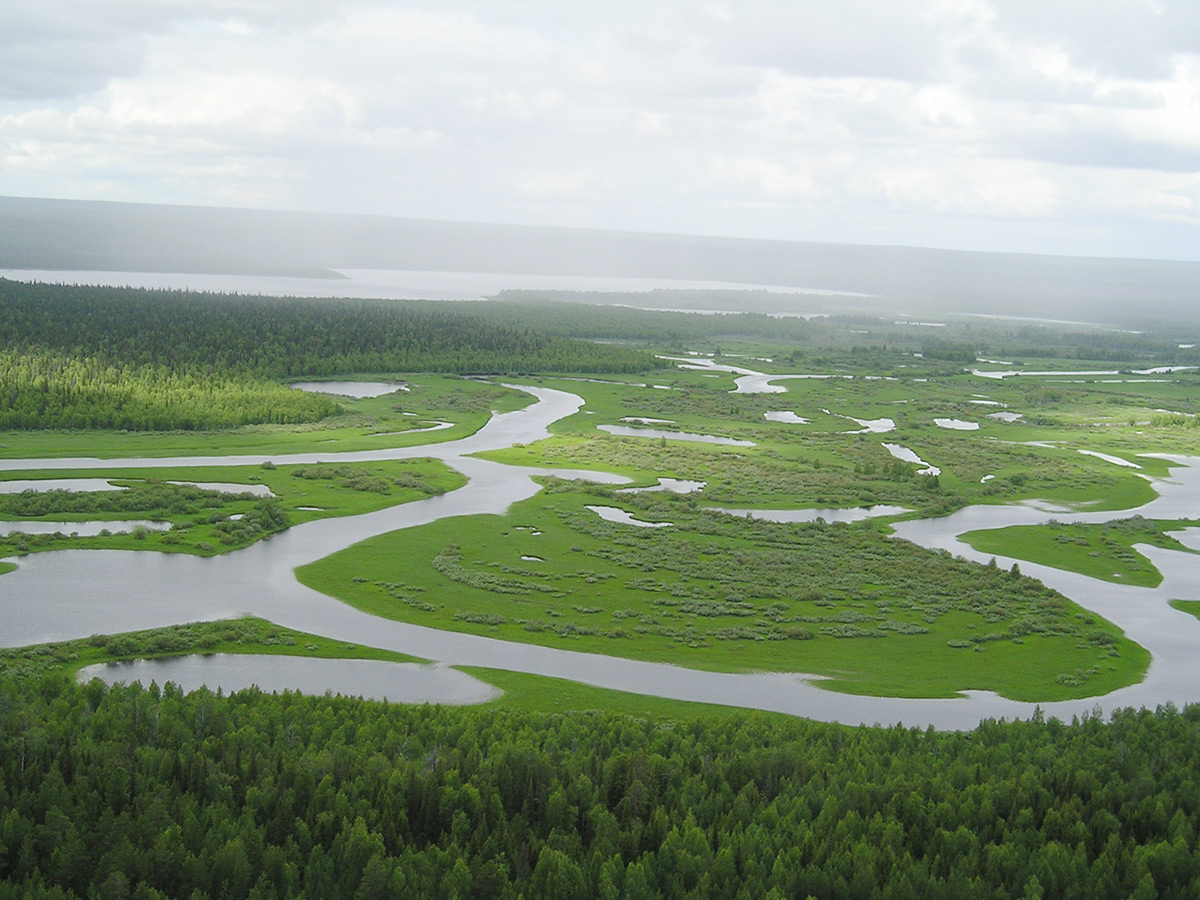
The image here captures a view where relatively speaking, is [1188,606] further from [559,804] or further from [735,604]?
[559,804]

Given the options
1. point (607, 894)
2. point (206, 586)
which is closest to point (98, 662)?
point (206, 586)

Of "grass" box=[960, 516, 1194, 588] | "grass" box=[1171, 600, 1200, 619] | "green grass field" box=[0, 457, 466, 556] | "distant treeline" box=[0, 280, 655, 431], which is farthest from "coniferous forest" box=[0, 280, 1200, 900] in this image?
"distant treeline" box=[0, 280, 655, 431]

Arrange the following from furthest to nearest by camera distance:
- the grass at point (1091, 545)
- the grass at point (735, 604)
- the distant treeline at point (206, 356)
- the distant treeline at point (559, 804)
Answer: the distant treeline at point (206, 356), the grass at point (1091, 545), the grass at point (735, 604), the distant treeline at point (559, 804)

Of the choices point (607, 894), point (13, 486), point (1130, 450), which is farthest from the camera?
point (1130, 450)

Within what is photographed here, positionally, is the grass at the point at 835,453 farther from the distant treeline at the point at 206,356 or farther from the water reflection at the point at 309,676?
the water reflection at the point at 309,676

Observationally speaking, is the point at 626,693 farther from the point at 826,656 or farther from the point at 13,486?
the point at 13,486

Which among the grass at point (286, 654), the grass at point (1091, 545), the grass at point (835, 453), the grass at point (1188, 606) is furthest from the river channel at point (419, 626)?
the grass at point (835, 453)
